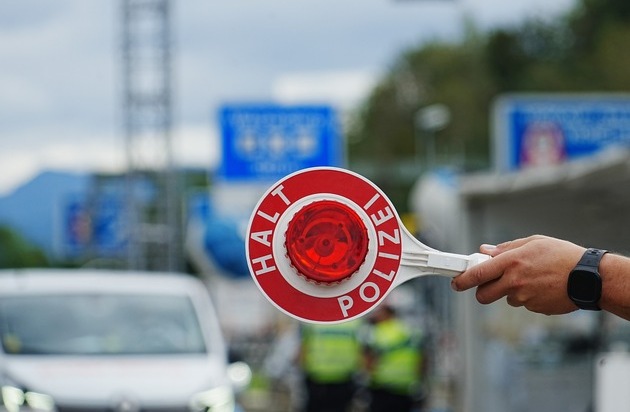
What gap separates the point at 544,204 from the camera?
15.7 meters

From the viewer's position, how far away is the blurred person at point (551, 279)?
2.86 metres

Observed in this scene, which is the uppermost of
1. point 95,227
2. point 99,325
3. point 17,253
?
point 99,325

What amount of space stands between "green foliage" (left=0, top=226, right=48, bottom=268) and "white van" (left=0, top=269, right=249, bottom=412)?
192 feet

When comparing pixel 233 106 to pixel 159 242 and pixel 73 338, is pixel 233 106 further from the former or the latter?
pixel 73 338

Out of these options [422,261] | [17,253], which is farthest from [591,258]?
[17,253]

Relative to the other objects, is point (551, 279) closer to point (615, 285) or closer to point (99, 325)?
point (615, 285)

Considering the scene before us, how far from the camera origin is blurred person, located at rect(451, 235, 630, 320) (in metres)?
2.86

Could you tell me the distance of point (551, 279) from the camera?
2.88 m

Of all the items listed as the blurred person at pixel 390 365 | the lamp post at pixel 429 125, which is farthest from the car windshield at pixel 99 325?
the lamp post at pixel 429 125

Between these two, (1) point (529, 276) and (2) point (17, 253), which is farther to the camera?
(2) point (17, 253)

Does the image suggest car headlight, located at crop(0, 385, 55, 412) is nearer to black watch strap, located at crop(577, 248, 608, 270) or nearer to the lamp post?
black watch strap, located at crop(577, 248, 608, 270)

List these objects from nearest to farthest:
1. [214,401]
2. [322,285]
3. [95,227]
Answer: [322,285] < [214,401] < [95,227]

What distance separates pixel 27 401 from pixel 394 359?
711cm

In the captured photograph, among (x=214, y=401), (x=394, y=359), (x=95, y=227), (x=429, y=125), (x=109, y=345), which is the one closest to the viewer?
(x=214, y=401)
